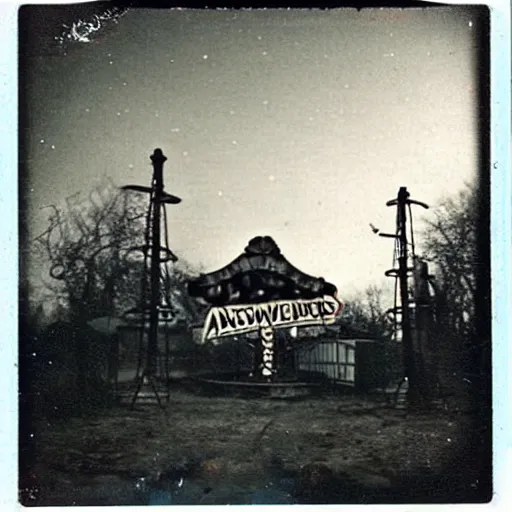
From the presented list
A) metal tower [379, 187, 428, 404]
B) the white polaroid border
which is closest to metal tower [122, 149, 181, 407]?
the white polaroid border

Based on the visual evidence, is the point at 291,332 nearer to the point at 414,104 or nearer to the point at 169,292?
the point at 169,292

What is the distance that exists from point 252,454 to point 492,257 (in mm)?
424

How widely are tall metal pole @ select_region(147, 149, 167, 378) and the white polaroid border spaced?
18cm

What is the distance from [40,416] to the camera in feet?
4.07

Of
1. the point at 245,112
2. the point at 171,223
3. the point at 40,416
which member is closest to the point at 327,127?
the point at 245,112

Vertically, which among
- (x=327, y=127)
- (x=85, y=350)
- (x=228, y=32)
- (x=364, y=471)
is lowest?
(x=364, y=471)

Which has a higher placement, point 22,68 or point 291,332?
point 22,68

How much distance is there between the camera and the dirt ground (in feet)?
4.08

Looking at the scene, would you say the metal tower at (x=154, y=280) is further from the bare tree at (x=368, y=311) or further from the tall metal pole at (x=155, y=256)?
the bare tree at (x=368, y=311)

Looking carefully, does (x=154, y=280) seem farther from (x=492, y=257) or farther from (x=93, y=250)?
(x=492, y=257)

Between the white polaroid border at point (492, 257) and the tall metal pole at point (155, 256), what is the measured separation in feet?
0.59

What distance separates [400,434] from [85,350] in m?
0.45

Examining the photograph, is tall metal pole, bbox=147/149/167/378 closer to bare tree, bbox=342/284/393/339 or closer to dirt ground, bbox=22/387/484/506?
dirt ground, bbox=22/387/484/506

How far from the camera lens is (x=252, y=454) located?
1.25m
